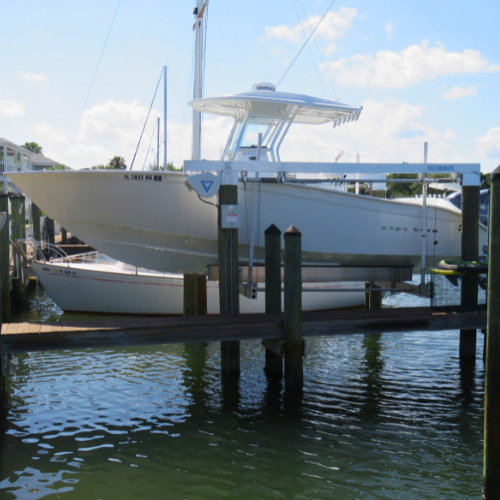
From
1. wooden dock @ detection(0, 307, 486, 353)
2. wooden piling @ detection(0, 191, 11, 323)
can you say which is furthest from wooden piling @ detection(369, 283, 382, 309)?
wooden piling @ detection(0, 191, 11, 323)

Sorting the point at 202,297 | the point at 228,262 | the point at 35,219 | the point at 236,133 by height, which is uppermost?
the point at 236,133

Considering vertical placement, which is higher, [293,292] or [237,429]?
[293,292]

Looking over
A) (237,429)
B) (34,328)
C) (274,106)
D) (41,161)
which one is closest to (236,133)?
(274,106)

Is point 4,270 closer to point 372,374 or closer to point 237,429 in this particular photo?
→ point 237,429

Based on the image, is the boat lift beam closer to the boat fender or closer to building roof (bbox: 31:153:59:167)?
the boat fender

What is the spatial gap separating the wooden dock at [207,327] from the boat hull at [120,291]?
208 inches

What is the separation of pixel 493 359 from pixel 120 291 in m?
9.57

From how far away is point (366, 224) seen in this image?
842cm

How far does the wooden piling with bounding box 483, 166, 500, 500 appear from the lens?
3.69 metres

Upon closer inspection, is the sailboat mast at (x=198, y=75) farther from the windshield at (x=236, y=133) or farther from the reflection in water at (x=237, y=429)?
the reflection in water at (x=237, y=429)

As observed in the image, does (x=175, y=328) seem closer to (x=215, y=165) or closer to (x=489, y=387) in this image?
(x=215, y=165)

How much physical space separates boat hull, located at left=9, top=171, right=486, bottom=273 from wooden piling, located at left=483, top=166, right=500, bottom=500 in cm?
450

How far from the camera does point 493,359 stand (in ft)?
12.4

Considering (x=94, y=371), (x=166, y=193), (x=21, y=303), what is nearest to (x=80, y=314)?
(x=21, y=303)
